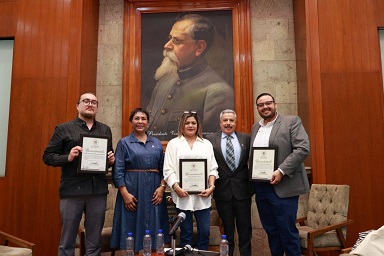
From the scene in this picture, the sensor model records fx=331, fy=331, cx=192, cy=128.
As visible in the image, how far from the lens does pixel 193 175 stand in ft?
9.59

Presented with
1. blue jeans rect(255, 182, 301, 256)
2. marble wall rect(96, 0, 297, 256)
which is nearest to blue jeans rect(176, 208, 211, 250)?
blue jeans rect(255, 182, 301, 256)

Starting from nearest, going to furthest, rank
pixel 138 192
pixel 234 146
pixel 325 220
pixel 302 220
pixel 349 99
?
pixel 138 192, pixel 234 146, pixel 325 220, pixel 302 220, pixel 349 99

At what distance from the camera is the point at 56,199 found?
402 cm

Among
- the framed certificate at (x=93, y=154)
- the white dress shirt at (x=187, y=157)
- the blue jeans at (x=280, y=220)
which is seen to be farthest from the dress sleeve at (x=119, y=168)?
the blue jeans at (x=280, y=220)

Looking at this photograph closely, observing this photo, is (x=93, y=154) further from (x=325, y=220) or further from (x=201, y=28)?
(x=201, y=28)

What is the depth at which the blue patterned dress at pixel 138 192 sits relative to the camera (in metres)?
2.86

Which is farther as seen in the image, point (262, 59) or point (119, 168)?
point (262, 59)

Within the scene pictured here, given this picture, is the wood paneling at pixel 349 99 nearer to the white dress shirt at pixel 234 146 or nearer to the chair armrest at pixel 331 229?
the chair armrest at pixel 331 229

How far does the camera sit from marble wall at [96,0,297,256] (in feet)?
15.5

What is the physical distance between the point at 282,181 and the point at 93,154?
167 cm

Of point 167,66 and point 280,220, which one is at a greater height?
point 167,66

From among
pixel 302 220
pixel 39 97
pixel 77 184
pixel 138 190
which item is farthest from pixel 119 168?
pixel 302 220

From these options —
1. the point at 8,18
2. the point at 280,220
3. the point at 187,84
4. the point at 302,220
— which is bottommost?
the point at 302,220

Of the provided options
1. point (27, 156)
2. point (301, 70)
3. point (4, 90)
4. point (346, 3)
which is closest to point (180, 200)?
point (27, 156)
